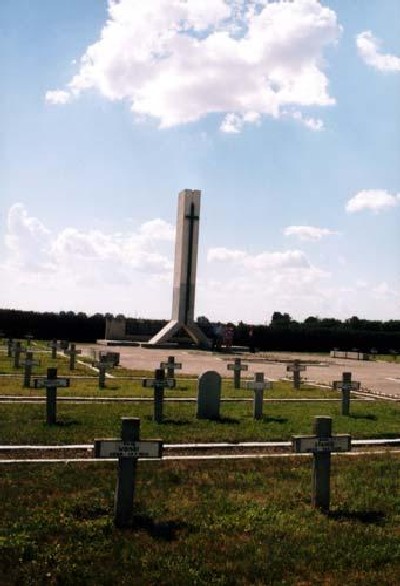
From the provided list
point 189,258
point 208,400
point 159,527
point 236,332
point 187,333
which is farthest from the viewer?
point 236,332

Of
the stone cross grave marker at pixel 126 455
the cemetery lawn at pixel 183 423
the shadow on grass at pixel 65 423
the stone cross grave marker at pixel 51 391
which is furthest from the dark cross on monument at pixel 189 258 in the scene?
the stone cross grave marker at pixel 126 455

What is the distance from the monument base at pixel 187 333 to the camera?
52.1m

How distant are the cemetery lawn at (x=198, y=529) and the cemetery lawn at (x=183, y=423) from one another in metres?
2.13

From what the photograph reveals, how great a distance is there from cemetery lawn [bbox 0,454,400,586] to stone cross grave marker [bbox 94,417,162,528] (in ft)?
0.53

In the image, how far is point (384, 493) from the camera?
25.2 feet

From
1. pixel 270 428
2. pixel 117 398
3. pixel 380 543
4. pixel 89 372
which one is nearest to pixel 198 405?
pixel 270 428

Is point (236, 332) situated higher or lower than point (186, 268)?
lower

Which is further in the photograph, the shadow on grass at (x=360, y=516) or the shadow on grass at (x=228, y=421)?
the shadow on grass at (x=228, y=421)

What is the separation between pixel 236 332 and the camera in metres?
62.9

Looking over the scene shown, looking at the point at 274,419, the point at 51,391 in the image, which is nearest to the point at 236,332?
the point at 274,419

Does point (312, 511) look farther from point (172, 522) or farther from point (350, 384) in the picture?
point (350, 384)

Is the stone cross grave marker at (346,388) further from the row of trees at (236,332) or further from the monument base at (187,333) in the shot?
the row of trees at (236,332)

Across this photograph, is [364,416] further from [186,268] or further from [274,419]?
[186,268]

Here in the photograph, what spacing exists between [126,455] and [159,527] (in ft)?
2.57
